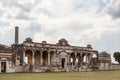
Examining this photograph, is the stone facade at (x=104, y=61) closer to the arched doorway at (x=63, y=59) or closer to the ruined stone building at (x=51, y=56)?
the ruined stone building at (x=51, y=56)

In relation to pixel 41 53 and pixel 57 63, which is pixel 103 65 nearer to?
pixel 57 63

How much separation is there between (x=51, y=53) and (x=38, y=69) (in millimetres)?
8834

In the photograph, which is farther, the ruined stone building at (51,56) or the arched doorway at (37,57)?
the arched doorway at (37,57)

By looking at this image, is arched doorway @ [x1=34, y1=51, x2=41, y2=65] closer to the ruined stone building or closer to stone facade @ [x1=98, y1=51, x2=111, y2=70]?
the ruined stone building

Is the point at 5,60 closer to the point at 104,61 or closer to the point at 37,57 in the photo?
the point at 37,57

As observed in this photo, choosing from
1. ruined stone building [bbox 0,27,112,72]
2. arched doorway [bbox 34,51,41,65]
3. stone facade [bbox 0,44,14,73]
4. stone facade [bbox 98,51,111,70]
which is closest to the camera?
stone facade [bbox 0,44,14,73]

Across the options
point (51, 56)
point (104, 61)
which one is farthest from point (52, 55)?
point (104, 61)

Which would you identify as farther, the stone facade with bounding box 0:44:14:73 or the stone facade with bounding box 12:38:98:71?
the stone facade with bounding box 12:38:98:71

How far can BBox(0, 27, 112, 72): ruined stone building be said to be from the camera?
201 feet

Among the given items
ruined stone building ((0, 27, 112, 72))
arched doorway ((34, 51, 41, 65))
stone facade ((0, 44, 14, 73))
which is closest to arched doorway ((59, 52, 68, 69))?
ruined stone building ((0, 27, 112, 72))

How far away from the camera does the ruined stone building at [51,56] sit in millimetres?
61175

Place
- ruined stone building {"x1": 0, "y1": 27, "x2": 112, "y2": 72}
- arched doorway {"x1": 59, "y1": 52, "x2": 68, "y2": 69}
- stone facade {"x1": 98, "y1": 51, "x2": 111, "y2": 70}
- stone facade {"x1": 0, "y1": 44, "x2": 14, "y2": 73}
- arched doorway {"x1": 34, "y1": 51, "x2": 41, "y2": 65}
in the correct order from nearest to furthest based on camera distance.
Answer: stone facade {"x1": 0, "y1": 44, "x2": 14, "y2": 73}, ruined stone building {"x1": 0, "y1": 27, "x2": 112, "y2": 72}, arched doorway {"x1": 34, "y1": 51, "x2": 41, "y2": 65}, arched doorway {"x1": 59, "y1": 52, "x2": 68, "y2": 69}, stone facade {"x1": 98, "y1": 51, "x2": 111, "y2": 70}

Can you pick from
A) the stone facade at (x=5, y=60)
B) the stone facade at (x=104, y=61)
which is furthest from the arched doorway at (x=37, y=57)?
the stone facade at (x=104, y=61)

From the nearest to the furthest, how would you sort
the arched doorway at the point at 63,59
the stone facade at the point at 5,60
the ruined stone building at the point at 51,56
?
the stone facade at the point at 5,60
the ruined stone building at the point at 51,56
the arched doorway at the point at 63,59
